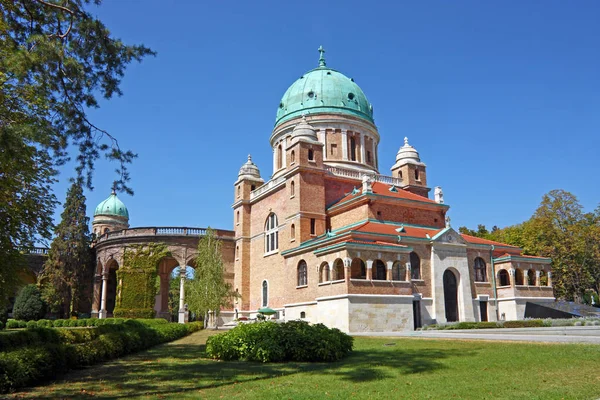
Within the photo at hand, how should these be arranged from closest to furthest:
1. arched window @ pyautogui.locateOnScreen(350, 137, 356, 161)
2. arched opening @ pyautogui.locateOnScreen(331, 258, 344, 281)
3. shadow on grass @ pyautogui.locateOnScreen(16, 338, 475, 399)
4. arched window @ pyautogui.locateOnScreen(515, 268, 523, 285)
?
shadow on grass @ pyautogui.locateOnScreen(16, 338, 475, 399)
arched opening @ pyautogui.locateOnScreen(331, 258, 344, 281)
arched window @ pyautogui.locateOnScreen(515, 268, 523, 285)
arched window @ pyautogui.locateOnScreen(350, 137, 356, 161)

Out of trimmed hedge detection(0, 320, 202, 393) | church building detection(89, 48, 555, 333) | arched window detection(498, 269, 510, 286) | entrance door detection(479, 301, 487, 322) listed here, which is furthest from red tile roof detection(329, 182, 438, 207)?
trimmed hedge detection(0, 320, 202, 393)

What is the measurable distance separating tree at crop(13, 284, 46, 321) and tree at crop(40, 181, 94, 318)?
35.4 inches

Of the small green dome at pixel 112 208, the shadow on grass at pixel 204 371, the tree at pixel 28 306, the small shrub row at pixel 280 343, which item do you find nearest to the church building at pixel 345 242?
the tree at pixel 28 306

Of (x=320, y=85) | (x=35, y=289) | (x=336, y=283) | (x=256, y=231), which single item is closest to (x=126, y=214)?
(x=35, y=289)

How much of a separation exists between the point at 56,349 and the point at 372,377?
8.41 metres

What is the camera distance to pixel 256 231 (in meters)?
46.8

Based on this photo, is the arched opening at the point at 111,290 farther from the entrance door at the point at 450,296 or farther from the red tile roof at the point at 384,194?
the entrance door at the point at 450,296

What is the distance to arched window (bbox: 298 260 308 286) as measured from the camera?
35812mm

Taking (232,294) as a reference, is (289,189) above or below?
above

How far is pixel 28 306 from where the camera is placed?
167ft

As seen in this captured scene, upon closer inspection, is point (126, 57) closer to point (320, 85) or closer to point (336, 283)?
point (336, 283)

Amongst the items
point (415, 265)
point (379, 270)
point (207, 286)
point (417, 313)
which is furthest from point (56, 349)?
point (207, 286)

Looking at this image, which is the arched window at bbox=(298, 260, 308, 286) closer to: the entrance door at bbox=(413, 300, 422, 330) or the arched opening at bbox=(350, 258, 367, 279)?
the arched opening at bbox=(350, 258, 367, 279)

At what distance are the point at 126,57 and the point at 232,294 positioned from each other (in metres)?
32.7
